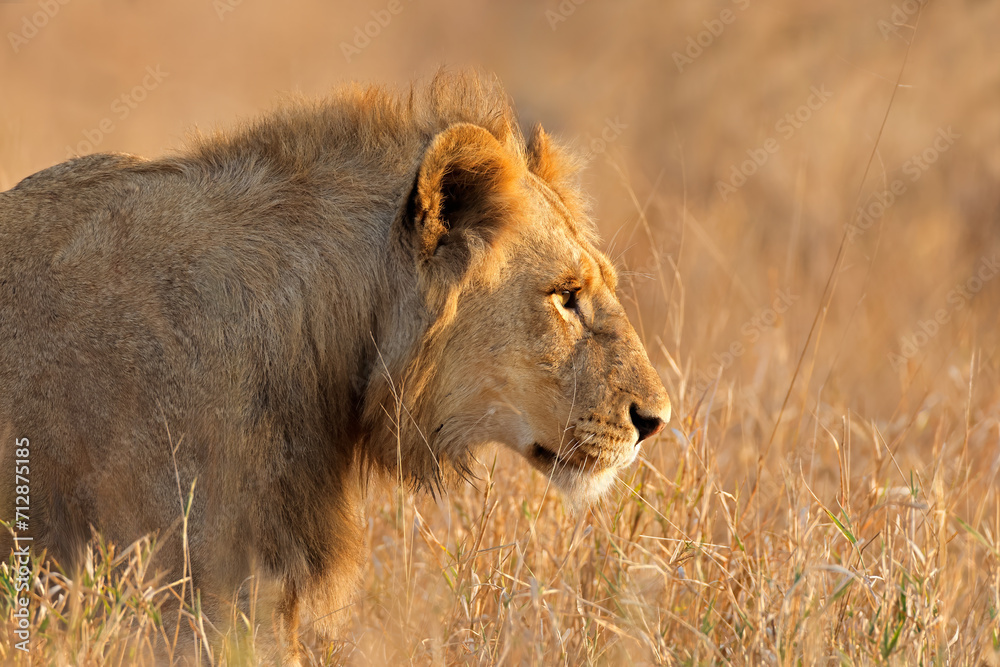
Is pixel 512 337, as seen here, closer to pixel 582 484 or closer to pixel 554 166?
pixel 582 484

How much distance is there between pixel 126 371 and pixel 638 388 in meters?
1.53

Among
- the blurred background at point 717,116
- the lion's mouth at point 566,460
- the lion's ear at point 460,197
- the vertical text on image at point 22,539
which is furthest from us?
the blurred background at point 717,116

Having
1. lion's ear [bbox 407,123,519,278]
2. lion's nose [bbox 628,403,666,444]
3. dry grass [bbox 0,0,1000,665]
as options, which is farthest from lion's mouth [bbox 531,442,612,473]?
lion's ear [bbox 407,123,519,278]

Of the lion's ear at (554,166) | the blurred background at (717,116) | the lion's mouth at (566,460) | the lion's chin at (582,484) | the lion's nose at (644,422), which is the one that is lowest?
the blurred background at (717,116)

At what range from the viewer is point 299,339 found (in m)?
2.96

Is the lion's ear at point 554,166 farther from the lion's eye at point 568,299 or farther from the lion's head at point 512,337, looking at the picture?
the lion's eye at point 568,299

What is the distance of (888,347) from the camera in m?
8.06

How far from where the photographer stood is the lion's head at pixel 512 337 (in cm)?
304

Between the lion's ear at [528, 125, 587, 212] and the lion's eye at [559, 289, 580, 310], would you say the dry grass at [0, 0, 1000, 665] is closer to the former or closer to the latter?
the lion's ear at [528, 125, 587, 212]

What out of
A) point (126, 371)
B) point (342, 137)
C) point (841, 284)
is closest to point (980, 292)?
point (841, 284)

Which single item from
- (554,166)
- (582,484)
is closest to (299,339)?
(582,484)

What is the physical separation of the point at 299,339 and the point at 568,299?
Result: 862mm

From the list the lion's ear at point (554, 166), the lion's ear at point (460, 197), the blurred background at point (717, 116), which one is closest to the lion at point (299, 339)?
the lion's ear at point (460, 197)

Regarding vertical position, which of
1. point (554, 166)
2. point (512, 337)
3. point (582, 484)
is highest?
point (554, 166)
